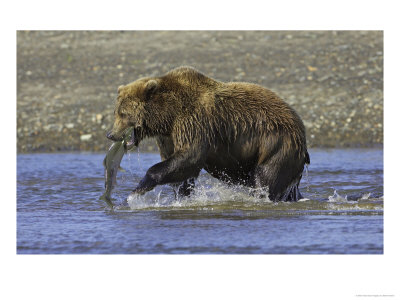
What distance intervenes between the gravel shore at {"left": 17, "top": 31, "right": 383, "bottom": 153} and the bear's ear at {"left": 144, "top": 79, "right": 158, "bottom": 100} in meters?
5.05

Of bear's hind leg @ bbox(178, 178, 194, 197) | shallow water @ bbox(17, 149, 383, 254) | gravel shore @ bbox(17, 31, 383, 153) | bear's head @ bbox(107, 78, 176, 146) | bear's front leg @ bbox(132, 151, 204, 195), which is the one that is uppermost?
gravel shore @ bbox(17, 31, 383, 153)

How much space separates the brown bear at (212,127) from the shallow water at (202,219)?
1.04ft

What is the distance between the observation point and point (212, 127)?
26.2 ft

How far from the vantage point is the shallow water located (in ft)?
20.6

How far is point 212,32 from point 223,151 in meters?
9.88

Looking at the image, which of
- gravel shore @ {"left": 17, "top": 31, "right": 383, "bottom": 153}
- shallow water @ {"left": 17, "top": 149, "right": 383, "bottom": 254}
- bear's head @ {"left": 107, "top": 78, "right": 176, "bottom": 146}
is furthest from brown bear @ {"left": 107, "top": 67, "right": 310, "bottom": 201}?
gravel shore @ {"left": 17, "top": 31, "right": 383, "bottom": 153}

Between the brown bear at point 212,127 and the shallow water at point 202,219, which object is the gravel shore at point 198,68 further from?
the brown bear at point 212,127

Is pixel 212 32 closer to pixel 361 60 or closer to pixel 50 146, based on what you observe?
pixel 361 60

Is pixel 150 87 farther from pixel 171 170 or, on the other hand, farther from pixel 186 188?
pixel 186 188

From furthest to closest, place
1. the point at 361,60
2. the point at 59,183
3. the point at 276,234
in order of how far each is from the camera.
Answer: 1. the point at 361,60
2. the point at 59,183
3. the point at 276,234

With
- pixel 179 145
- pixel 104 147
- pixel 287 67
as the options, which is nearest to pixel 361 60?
pixel 287 67

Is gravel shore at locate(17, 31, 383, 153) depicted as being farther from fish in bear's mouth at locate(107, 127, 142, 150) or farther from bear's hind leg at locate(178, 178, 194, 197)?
fish in bear's mouth at locate(107, 127, 142, 150)

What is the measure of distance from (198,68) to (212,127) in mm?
8051

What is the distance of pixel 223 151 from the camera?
8.20 metres
